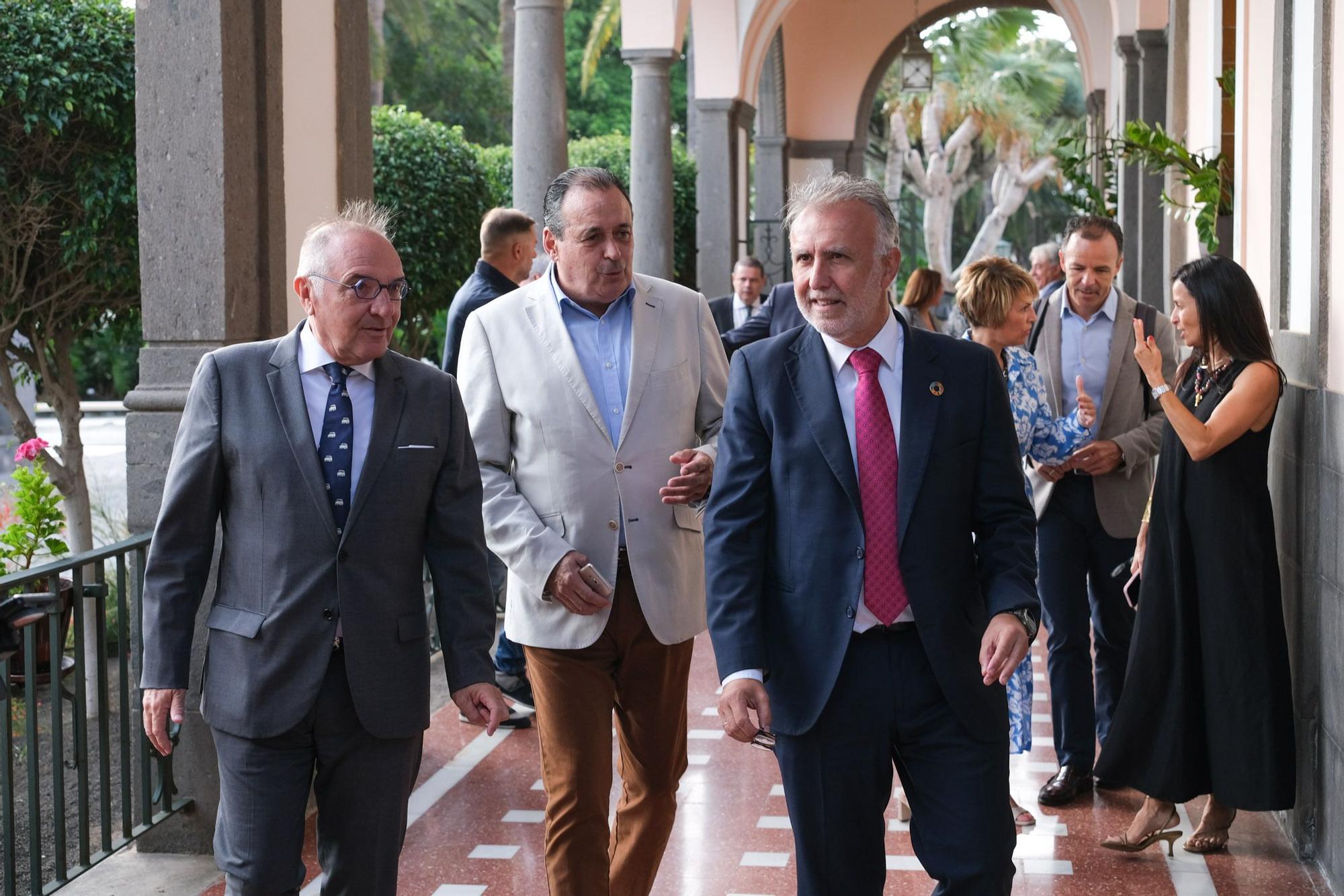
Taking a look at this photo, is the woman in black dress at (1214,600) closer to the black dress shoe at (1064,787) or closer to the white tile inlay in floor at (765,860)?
the black dress shoe at (1064,787)

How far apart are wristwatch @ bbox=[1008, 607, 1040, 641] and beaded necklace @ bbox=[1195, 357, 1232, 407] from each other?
2005 mm

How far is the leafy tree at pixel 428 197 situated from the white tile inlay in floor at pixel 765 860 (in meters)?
7.18

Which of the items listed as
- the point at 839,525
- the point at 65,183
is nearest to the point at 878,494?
the point at 839,525

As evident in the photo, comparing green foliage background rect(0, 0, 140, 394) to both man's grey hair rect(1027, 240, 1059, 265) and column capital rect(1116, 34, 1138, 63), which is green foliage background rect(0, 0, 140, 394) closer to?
A: man's grey hair rect(1027, 240, 1059, 265)

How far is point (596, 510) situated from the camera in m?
3.76

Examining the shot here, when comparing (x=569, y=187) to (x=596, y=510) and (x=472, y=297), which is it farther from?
(x=472, y=297)

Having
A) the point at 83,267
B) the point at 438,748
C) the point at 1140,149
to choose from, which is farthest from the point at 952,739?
the point at 83,267

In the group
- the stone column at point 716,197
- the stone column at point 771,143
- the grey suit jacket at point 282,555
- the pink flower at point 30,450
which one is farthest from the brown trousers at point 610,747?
the stone column at point 771,143

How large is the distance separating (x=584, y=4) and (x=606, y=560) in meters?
37.9

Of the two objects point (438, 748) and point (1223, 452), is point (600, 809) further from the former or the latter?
point (438, 748)

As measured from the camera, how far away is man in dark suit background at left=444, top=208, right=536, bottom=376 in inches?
248

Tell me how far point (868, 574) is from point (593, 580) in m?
0.87

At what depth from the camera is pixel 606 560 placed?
3.77 metres

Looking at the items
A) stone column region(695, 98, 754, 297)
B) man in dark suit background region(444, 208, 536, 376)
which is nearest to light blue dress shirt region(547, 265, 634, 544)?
man in dark suit background region(444, 208, 536, 376)
